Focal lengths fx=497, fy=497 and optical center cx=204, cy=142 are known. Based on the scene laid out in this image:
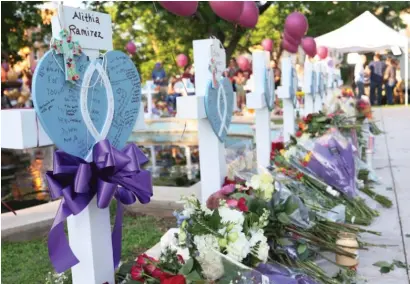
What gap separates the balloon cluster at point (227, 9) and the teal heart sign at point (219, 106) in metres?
0.60

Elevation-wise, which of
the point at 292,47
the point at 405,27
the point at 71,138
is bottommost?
the point at 71,138

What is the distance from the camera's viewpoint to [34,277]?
11.7ft

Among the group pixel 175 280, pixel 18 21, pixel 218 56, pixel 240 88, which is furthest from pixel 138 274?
pixel 18 21

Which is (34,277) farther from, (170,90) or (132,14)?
(132,14)

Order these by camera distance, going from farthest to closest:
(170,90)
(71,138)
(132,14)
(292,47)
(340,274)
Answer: (132,14)
(170,90)
(292,47)
(340,274)
(71,138)

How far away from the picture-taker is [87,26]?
7.12 feet

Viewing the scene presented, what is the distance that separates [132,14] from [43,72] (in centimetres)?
2037

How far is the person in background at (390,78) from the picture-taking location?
689 inches

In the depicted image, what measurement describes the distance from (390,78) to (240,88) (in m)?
5.58

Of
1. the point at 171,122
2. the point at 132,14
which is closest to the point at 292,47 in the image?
the point at 171,122

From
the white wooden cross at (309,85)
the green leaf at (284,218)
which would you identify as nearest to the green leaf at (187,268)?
the green leaf at (284,218)

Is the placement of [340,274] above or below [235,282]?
below

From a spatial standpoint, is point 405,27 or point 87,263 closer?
point 87,263

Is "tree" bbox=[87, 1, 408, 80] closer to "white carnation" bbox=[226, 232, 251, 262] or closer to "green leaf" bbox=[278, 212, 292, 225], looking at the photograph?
"green leaf" bbox=[278, 212, 292, 225]
